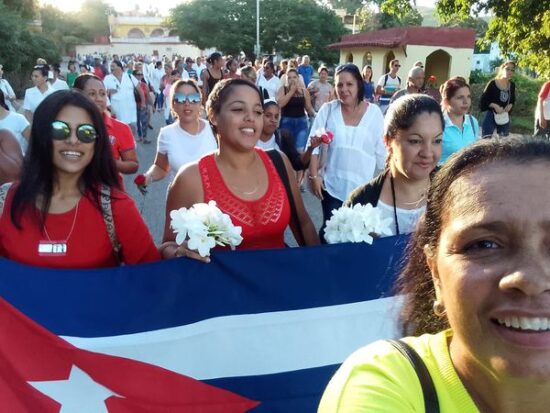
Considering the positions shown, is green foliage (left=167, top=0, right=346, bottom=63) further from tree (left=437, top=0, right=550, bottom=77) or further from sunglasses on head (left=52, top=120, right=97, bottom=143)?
sunglasses on head (left=52, top=120, right=97, bottom=143)

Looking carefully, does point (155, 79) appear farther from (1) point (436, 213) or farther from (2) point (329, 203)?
(1) point (436, 213)

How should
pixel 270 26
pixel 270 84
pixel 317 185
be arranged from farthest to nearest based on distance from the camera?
1. pixel 270 26
2. pixel 270 84
3. pixel 317 185

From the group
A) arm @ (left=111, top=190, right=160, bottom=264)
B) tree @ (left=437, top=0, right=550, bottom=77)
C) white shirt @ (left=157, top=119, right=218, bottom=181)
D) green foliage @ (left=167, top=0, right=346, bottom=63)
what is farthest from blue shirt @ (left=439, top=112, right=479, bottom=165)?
green foliage @ (left=167, top=0, right=346, bottom=63)

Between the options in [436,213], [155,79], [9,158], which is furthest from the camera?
[155,79]

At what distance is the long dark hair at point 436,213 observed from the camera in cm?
127

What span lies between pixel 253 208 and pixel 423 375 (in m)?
1.99

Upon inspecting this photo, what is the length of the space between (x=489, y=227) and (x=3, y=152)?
12.2 ft

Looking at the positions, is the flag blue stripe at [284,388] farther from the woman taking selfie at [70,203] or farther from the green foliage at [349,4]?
the green foliage at [349,4]

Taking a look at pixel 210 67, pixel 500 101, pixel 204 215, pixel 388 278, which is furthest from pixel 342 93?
pixel 210 67

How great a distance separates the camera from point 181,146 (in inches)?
196

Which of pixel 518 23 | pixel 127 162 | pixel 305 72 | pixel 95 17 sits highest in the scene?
pixel 95 17

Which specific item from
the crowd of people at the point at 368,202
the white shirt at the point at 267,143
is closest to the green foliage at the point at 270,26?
the white shirt at the point at 267,143

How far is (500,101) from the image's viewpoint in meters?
9.03

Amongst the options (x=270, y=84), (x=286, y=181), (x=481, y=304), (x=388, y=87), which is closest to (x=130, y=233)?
(x=286, y=181)
